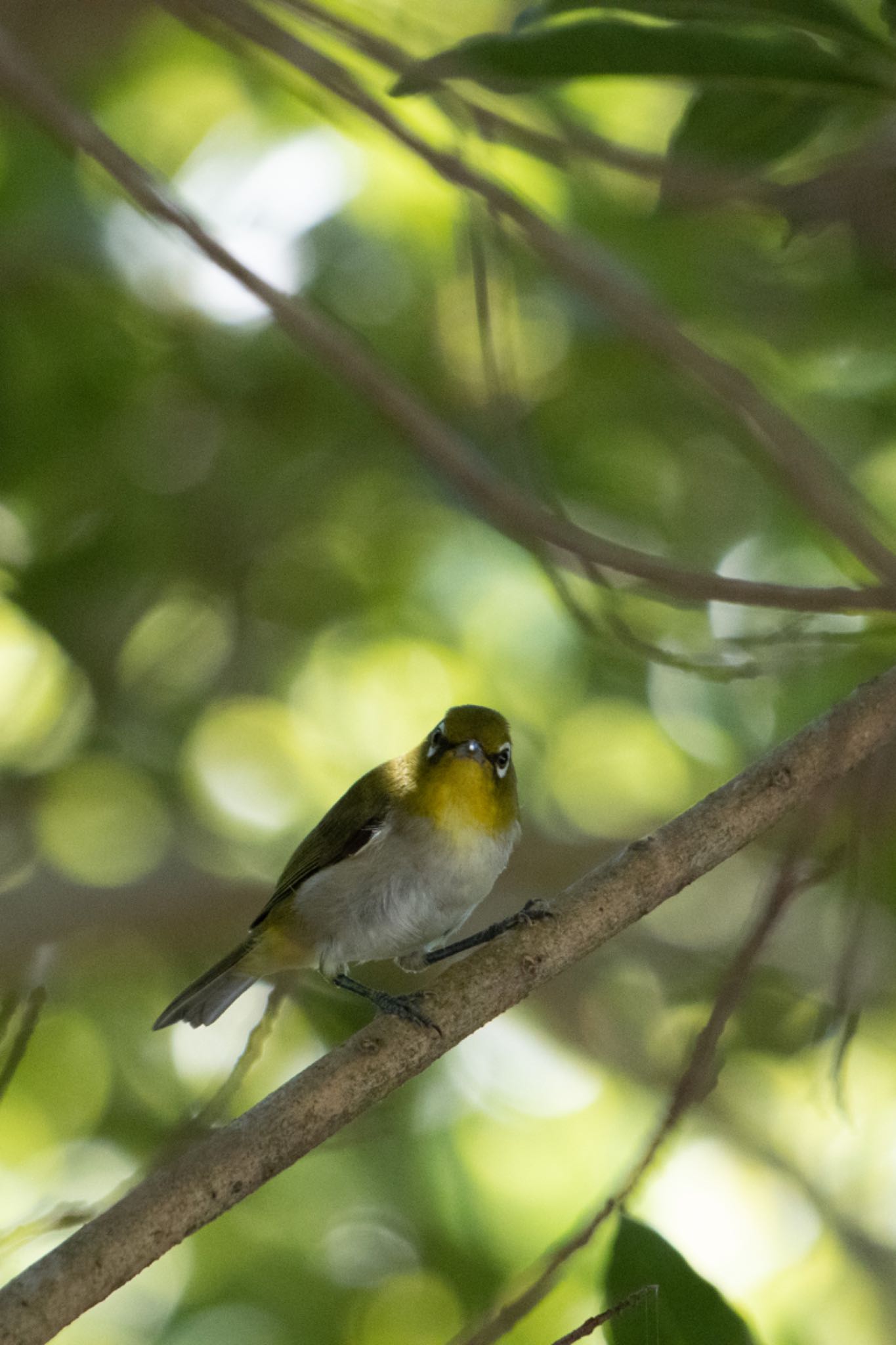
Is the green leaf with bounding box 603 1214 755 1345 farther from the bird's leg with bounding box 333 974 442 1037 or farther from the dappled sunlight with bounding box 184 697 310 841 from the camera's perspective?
the dappled sunlight with bounding box 184 697 310 841

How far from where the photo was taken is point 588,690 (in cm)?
511

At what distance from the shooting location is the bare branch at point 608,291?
5.50 ft

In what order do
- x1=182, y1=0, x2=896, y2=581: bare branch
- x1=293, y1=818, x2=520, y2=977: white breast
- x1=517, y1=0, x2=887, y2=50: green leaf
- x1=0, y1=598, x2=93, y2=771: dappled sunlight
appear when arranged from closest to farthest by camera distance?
x1=182, y1=0, x2=896, y2=581: bare branch
x1=517, y1=0, x2=887, y2=50: green leaf
x1=293, y1=818, x2=520, y2=977: white breast
x1=0, y1=598, x2=93, y2=771: dappled sunlight

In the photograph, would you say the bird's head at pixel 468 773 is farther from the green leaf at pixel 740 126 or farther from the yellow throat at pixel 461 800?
the green leaf at pixel 740 126

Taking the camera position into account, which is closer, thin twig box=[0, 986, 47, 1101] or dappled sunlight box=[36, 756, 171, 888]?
thin twig box=[0, 986, 47, 1101]

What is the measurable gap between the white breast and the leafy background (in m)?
0.33

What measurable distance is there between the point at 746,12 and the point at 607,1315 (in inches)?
70.6

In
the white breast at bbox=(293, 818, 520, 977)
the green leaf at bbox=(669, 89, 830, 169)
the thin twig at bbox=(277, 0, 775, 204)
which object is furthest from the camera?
the white breast at bbox=(293, 818, 520, 977)

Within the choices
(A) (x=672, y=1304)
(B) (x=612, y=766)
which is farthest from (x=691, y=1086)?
(B) (x=612, y=766)

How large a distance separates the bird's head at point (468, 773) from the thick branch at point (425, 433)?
1.66 metres

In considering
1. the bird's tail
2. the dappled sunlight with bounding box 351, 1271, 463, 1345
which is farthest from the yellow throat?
the dappled sunlight with bounding box 351, 1271, 463, 1345

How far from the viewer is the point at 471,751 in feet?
11.3

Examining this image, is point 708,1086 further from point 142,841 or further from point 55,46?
point 55,46

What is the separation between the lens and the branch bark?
1.76 m
